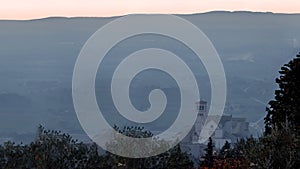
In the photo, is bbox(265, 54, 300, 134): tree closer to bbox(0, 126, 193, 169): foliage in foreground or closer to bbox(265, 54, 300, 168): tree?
bbox(265, 54, 300, 168): tree

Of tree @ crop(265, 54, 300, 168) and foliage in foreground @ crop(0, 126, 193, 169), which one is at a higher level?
tree @ crop(265, 54, 300, 168)

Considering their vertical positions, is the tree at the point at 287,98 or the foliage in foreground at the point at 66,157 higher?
the tree at the point at 287,98

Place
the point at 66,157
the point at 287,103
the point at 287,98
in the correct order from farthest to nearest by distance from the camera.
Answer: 1. the point at 287,98
2. the point at 287,103
3. the point at 66,157

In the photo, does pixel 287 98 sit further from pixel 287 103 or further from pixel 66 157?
pixel 66 157

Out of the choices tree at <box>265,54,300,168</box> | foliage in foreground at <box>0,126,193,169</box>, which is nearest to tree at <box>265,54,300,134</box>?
tree at <box>265,54,300,168</box>

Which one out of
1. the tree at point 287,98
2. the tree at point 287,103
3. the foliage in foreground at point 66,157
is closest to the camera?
the foliage in foreground at point 66,157

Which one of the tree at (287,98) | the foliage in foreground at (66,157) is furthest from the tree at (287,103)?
the foliage in foreground at (66,157)

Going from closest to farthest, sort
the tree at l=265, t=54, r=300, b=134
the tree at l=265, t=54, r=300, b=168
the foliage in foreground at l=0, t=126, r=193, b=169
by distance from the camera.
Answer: the foliage in foreground at l=0, t=126, r=193, b=169 → the tree at l=265, t=54, r=300, b=168 → the tree at l=265, t=54, r=300, b=134

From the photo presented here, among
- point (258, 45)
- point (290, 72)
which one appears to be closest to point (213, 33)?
point (258, 45)

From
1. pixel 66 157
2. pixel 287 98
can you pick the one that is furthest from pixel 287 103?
pixel 66 157

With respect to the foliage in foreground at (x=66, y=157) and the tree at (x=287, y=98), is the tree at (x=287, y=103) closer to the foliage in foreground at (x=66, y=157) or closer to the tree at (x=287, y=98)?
the tree at (x=287, y=98)

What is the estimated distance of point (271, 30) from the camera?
16888 centimetres

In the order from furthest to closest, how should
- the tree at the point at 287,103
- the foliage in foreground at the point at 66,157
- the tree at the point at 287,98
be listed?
the tree at the point at 287,98 → the tree at the point at 287,103 → the foliage in foreground at the point at 66,157

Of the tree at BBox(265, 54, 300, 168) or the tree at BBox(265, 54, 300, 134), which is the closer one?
the tree at BBox(265, 54, 300, 168)
